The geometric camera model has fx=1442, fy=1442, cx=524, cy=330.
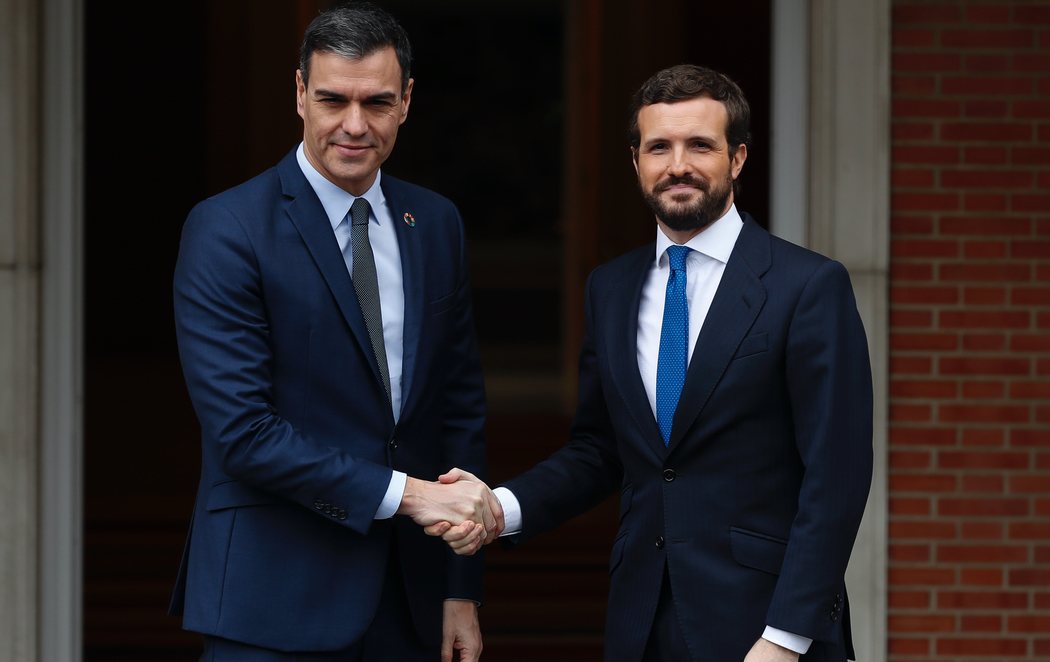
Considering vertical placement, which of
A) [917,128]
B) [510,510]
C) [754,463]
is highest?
[917,128]

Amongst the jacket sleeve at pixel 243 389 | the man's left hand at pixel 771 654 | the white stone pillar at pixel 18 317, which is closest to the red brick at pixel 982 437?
the man's left hand at pixel 771 654

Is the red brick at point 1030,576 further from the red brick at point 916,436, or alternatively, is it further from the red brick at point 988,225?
the red brick at point 988,225

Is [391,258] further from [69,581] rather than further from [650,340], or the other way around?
[69,581]

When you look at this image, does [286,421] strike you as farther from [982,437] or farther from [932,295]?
[982,437]

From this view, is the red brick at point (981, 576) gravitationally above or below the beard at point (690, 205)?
below

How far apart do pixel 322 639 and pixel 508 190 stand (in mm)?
25879

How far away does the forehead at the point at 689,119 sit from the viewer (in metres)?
2.58

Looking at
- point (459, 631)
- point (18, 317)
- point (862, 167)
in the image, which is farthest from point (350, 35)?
point (862, 167)

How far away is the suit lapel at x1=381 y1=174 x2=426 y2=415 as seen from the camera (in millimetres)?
2729

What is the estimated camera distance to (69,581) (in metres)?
4.07

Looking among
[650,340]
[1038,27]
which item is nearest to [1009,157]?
[1038,27]

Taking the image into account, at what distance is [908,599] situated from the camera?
4.14m

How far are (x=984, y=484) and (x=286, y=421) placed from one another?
7.62ft

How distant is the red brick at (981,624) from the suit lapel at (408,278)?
218 centimetres
